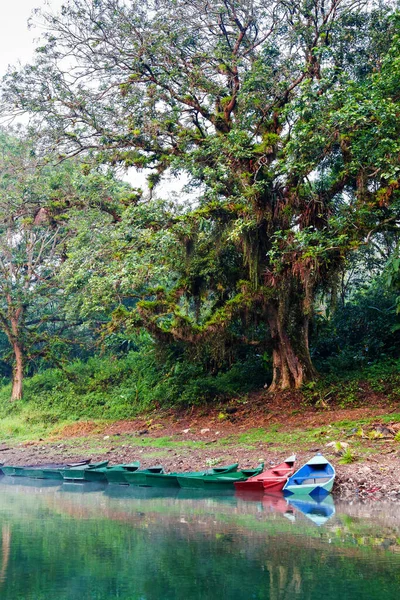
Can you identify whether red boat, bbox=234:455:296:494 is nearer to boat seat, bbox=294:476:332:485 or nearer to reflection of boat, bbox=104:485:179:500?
boat seat, bbox=294:476:332:485

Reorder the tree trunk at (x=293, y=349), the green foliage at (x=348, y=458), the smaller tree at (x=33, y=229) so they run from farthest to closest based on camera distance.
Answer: the smaller tree at (x=33, y=229)
the tree trunk at (x=293, y=349)
the green foliage at (x=348, y=458)

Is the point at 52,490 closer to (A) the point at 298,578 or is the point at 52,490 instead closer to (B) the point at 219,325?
(B) the point at 219,325

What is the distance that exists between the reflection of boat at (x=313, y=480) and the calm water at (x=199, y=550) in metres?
0.38

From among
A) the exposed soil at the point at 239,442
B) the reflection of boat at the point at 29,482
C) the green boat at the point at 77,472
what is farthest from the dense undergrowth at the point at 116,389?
the green boat at the point at 77,472

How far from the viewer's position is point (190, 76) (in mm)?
16000

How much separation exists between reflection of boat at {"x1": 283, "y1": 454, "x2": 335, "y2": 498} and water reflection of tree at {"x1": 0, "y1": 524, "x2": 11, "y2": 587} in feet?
15.9

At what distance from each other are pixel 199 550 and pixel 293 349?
9.67 meters

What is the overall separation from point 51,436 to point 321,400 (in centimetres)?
819

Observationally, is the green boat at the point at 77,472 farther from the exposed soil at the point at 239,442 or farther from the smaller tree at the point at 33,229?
the smaller tree at the point at 33,229

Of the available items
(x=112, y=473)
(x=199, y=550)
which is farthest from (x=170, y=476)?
(x=199, y=550)

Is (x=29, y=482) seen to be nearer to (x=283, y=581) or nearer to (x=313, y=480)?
(x=313, y=480)

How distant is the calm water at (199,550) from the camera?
6164 millimetres

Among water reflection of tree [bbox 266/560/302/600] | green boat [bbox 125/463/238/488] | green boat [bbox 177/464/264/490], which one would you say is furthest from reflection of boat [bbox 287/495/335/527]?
water reflection of tree [bbox 266/560/302/600]

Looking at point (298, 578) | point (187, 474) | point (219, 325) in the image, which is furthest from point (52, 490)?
point (298, 578)
